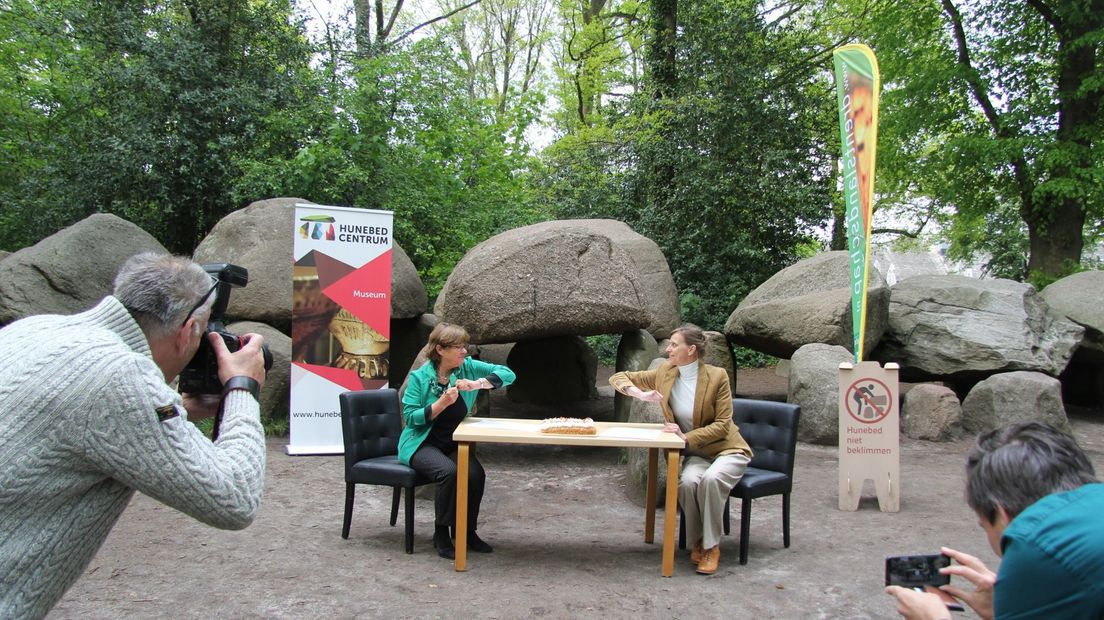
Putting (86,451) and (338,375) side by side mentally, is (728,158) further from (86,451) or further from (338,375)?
(86,451)

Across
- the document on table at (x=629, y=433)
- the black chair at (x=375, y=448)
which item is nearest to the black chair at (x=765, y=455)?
the document on table at (x=629, y=433)

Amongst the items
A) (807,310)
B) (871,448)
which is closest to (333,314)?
(871,448)

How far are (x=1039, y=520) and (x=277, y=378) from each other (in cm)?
814

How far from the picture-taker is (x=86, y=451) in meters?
1.48

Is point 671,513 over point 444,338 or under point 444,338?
under

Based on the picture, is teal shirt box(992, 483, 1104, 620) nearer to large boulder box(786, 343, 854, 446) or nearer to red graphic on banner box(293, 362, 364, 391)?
large boulder box(786, 343, 854, 446)

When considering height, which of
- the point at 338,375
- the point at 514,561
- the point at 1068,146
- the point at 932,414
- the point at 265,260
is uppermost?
the point at 1068,146

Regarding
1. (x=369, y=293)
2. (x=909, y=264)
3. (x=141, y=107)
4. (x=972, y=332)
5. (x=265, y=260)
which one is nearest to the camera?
(x=369, y=293)

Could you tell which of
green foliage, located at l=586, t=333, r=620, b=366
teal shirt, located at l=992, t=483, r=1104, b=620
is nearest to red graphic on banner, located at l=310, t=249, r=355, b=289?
teal shirt, located at l=992, t=483, r=1104, b=620

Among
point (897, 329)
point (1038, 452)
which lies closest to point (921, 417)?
point (897, 329)

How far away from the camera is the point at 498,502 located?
6.38 m

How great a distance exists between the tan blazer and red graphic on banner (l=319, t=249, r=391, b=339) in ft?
11.7

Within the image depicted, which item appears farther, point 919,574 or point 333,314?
point 333,314

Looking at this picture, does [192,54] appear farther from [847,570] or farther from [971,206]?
[971,206]
